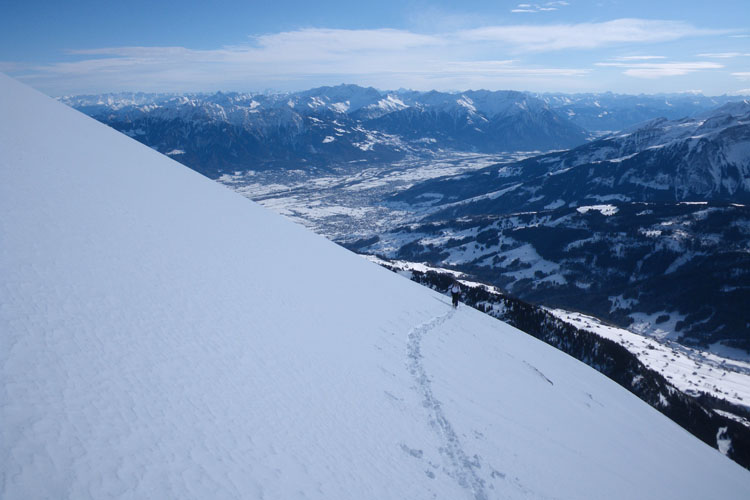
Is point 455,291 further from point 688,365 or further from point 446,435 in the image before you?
point 688,365

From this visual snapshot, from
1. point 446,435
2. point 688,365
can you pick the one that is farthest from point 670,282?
point 446,435

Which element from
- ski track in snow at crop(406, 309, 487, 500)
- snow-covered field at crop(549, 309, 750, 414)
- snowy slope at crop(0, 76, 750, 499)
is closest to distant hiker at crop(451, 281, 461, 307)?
snowy slope at crop(0, 76, 750, 499)

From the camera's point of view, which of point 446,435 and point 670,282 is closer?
point 446,435

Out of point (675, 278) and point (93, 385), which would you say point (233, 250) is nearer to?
point (93, 385)

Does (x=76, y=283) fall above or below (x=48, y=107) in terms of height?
below

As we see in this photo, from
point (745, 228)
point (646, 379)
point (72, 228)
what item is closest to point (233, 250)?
point (72, 228)

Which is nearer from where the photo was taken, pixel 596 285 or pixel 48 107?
pixel 48 107

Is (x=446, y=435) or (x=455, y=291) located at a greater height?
(x=455, y=291)

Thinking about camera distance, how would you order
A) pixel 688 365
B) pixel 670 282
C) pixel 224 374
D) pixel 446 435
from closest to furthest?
pixel 224 374 < pixel 446 435 < pixel 688 365 < pixel 670 282

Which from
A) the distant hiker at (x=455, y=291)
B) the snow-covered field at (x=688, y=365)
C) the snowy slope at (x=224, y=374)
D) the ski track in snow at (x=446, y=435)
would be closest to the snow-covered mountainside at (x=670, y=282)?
the snow-covered field at (x=688, y=365)
